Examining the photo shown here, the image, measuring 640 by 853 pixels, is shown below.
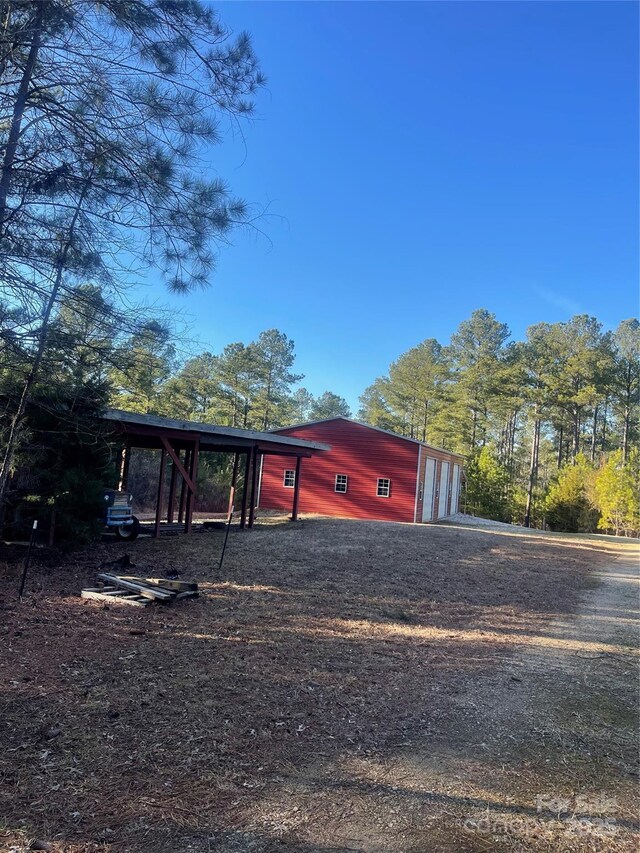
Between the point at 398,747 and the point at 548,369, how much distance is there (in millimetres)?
33188

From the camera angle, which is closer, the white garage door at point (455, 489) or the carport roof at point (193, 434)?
the carport roof at point (193, 434)

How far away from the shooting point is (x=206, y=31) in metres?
3.73

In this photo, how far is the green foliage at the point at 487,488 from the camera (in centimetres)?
2938

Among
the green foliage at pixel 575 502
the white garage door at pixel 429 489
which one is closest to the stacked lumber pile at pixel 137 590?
the white garage door at pixel 429 489

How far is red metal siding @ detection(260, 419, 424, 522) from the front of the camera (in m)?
20.3

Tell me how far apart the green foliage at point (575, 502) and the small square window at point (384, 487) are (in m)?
12.3

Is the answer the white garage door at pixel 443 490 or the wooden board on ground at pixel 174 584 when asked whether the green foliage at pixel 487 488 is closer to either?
the white garage door at pixel 443 490

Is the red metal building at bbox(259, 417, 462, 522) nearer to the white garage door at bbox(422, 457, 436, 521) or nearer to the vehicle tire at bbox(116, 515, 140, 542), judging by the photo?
the white garage door at bbox(422, 457, 436, 521)

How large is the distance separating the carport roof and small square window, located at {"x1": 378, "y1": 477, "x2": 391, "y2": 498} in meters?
4.47

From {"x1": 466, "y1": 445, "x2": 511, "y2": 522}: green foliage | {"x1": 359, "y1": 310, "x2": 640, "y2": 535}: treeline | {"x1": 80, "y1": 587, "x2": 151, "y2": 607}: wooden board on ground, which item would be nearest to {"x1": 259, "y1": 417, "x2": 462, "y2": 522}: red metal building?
{"x1": 466, "y1": 445, "x2": 511, "y2": 522}: green foliage

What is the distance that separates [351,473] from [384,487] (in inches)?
59.3

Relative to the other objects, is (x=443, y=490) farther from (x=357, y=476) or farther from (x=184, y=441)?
(x=184, y=441)

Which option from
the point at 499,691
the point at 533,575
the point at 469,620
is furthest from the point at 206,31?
the point at 533,575

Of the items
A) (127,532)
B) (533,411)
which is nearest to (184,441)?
(127,532)
